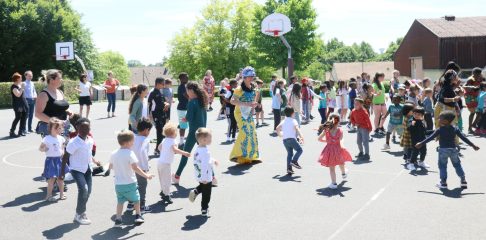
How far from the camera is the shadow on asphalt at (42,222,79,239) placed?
689cm

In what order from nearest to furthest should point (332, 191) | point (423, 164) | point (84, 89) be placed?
→ point (332, 191), point (423, 164), point (84, 89)

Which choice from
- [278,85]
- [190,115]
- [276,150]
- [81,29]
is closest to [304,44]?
[81,29]

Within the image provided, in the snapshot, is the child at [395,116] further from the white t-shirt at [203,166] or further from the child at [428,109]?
the white t-shirt at [203,166]

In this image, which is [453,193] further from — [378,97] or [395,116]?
[378,97]

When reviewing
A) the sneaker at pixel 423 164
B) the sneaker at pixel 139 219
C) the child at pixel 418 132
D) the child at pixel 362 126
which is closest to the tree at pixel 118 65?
the child at pixel 362 126

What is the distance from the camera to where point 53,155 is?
884cm

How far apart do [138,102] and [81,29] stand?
4667 cm

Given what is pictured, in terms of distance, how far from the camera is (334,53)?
162500 millimetres

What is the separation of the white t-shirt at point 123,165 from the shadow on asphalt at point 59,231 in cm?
89

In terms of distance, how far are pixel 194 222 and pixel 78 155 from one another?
188cm

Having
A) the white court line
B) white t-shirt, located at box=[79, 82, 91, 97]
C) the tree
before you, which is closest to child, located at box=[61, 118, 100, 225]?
the white court line

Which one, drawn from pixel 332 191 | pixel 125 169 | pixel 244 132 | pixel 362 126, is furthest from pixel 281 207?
pixel 362 126

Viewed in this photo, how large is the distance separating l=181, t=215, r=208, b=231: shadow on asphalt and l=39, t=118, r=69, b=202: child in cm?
245

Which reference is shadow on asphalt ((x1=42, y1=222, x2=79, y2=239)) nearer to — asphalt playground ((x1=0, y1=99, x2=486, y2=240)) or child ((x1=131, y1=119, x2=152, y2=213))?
asphalt playground ((x1=0, y1=99, x2=486, y2=240))
